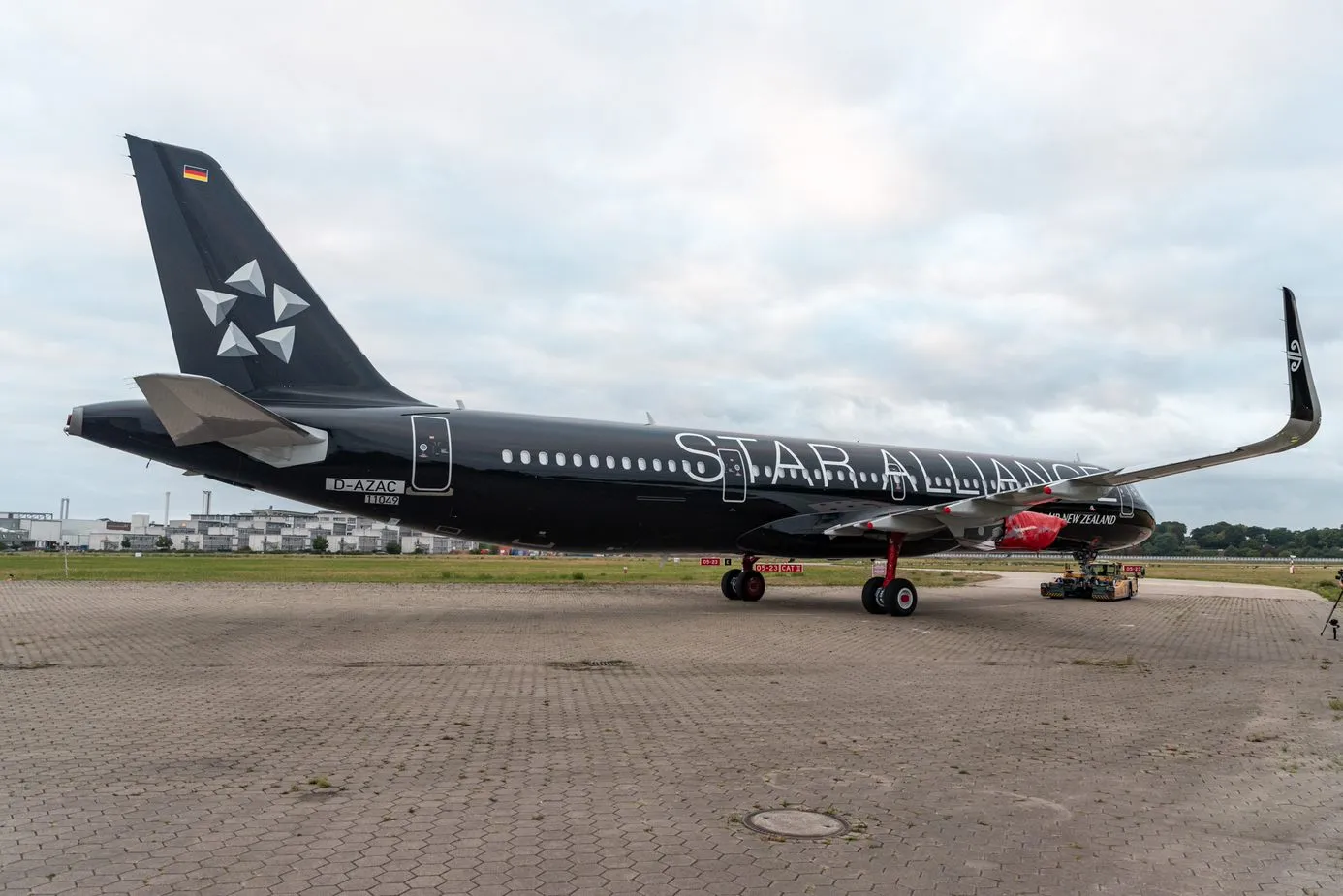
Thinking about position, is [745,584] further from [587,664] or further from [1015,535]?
[587,664]

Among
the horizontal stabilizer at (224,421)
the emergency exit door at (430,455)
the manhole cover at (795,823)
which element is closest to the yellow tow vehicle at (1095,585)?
the emergency exit door at (430,455)

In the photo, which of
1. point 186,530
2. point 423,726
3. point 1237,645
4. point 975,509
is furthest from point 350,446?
point 186,530

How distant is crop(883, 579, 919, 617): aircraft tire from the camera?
19266 millimetres

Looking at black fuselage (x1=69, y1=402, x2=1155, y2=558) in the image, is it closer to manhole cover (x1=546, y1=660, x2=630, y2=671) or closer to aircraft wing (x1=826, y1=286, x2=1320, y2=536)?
aircraft wing (x1=826, y1=286, x2=1320, y2=536)

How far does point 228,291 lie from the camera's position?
15.1 meters

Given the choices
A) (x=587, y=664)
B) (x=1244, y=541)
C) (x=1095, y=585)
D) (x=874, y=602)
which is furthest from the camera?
(x=1244, y=541)

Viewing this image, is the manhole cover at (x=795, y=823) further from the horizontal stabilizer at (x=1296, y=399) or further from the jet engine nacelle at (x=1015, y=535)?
the jet engine nacelle at (x=1015, y=535)

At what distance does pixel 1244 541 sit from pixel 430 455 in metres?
136

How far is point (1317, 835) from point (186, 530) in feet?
493

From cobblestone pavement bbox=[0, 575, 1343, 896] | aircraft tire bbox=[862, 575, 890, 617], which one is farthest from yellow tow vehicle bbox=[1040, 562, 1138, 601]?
cobblestone pavement bbox=[0, 575, 1343, 896]

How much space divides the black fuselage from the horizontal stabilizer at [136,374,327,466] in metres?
0.20

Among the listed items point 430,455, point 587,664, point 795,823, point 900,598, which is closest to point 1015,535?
point 900,598

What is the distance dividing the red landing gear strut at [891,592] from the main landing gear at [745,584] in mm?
3288

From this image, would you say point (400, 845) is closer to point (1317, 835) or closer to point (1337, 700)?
point (1317, 835)
